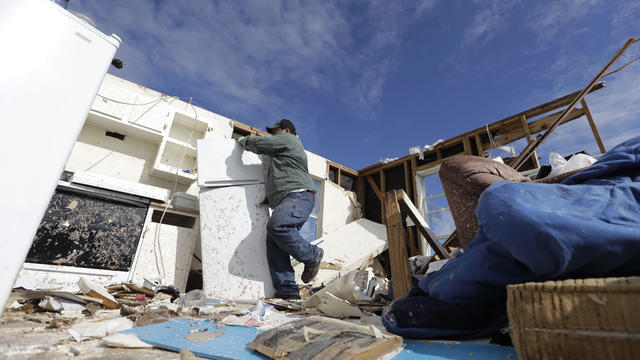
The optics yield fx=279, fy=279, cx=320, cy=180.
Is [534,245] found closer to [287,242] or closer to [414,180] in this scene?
[287,242]

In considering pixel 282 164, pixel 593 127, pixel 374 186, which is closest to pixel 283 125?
pixel 282 164

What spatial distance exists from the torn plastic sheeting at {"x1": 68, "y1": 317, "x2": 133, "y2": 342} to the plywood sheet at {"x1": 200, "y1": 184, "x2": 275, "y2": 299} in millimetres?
1000

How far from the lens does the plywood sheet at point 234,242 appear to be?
1.99 m

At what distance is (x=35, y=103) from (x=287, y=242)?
1.50 m

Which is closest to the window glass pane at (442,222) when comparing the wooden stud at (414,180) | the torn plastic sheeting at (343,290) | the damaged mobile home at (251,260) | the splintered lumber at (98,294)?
the wooden stud at (414,180)

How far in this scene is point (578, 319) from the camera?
435 mm

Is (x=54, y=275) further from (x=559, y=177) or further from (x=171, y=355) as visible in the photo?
(x=559, y=177)

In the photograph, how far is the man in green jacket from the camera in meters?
1.99

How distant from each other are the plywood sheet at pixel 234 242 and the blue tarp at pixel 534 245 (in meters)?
1.41

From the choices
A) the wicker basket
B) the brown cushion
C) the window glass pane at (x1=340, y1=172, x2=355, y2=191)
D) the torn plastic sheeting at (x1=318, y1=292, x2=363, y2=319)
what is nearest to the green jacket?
the torn plastic sheeting at (x1=318, y1=292, x2=363, y2=319)

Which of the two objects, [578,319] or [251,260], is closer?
[578,319]

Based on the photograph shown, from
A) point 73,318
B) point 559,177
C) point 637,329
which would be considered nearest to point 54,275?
point 73,318

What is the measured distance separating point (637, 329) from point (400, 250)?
3.32 feet

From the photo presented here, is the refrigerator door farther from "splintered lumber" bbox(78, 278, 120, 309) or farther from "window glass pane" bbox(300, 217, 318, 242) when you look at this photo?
"window glass pane" bbox(300, 217, 318, 242)
